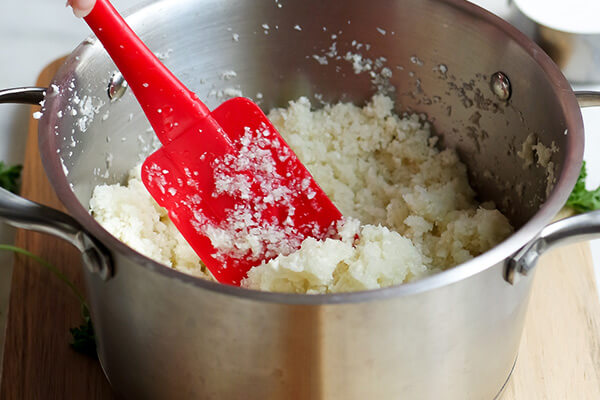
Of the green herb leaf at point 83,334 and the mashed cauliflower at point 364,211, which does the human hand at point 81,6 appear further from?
the green herb leaf at point 83,334

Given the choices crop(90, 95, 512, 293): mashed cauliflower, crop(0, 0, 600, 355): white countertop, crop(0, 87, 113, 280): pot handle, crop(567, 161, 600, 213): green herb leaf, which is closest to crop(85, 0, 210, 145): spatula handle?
crop(90, 95, 512, 293): mashed cauliflower

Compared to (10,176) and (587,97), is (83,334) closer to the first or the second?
(10,176)

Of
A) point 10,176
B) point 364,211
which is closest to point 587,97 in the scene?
point 364,211

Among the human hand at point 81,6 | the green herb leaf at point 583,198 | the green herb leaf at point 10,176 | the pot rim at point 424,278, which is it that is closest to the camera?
the pot rim at point 424,278

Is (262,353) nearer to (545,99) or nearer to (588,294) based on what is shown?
(545,99)

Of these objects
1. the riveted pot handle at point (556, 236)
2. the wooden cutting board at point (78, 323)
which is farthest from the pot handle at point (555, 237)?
the wooden cutting board at point (78, 323)

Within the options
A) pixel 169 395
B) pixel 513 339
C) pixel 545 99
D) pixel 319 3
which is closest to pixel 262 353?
pixel 169 395

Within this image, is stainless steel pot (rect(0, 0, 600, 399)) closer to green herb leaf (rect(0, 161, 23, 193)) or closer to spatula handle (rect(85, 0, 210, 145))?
spatula handle (rect(85, 0, 210, 145))
